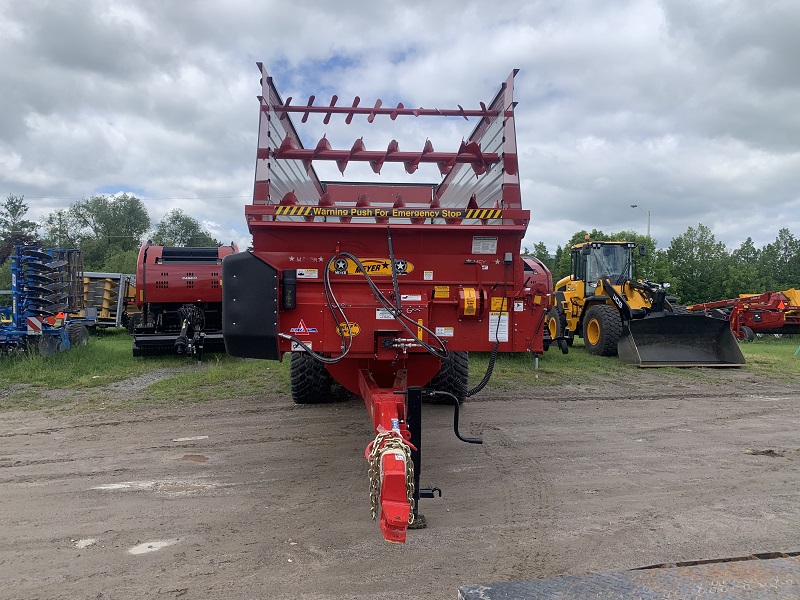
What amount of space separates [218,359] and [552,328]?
7487mm

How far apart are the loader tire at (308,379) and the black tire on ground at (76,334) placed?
7.45 meters

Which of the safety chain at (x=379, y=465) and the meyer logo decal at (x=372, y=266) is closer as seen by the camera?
the safety chain at (x=379, y=465)

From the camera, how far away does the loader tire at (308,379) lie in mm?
7328

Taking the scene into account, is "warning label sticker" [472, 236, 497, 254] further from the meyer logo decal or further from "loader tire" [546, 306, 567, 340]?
"loader tire" [546, 306, 567, 340]

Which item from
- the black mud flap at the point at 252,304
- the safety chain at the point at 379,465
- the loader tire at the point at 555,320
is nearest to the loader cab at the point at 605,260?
the loader tire at the point at 555,320

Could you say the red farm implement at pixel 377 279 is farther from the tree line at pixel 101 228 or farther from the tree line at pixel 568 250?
the tree line at pixel 101 228

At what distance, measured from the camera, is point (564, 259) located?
46312mm

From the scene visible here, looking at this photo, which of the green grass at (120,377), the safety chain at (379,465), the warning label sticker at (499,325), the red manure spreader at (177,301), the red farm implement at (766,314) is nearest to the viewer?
the safety chain at (379,465)

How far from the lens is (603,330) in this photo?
12672mm

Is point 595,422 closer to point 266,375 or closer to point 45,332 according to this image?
point 266,375

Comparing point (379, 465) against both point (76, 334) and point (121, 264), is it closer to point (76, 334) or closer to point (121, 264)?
point (76, 334)

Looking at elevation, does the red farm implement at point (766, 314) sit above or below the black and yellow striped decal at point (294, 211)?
below

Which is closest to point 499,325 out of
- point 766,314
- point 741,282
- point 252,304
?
point 252,304

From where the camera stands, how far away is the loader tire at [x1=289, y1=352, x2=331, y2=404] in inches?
289
